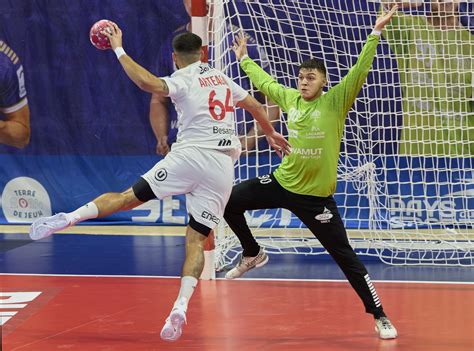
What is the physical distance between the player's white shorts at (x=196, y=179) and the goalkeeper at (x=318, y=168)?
3.21 ft

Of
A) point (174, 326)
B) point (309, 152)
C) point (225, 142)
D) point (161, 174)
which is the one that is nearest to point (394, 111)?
point (309, 152)

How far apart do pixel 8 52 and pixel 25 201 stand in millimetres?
1996

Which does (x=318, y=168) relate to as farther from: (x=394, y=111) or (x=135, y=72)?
(x=394, y=111)

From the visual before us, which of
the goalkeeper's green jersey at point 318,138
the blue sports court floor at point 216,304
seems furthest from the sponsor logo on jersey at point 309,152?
the blue sports court floor at point 216,304

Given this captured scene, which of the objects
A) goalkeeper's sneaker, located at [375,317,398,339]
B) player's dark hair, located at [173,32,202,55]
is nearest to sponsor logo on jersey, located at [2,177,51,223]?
player's dark hair, located at [173,32,202,55]

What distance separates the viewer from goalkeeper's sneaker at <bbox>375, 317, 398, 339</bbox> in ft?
23.9

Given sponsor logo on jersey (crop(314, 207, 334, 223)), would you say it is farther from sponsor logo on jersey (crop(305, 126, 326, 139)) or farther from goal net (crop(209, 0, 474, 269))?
goal net (crop(209, 0, 474, 269))

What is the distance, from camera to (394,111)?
11.1m

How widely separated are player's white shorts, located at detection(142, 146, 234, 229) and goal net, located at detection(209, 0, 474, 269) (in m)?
3.39

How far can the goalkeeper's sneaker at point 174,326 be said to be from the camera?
21.2 ft

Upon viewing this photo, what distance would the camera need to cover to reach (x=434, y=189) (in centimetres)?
1188

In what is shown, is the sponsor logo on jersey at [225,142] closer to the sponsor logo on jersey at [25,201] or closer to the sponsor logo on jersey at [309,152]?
the sponsor logo on jersey at [309,152]

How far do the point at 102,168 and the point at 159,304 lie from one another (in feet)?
15.8

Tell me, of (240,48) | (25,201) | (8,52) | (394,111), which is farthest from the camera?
(25,201)
